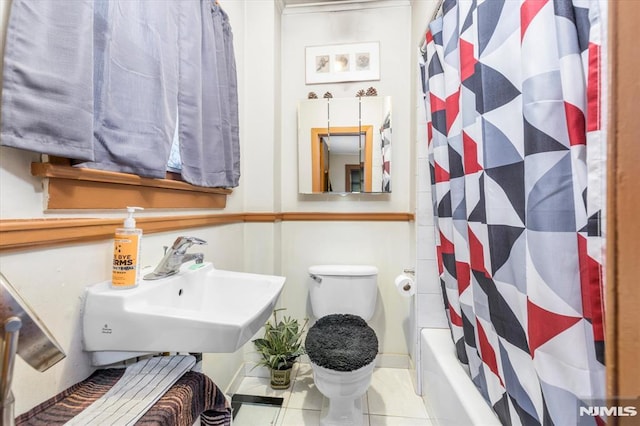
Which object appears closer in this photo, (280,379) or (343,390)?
(343,390)

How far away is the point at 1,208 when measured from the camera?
55cm

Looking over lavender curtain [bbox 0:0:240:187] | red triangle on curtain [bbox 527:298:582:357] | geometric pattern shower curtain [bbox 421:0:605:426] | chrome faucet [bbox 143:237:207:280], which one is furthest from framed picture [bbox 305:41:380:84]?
red triangle on curtain [bbox 527:298:582:357]

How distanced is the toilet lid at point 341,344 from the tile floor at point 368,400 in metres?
0.39

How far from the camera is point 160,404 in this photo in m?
0.60

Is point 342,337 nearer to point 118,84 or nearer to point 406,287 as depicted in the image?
point 406,287

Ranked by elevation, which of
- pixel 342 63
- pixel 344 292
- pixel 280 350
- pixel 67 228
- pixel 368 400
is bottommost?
pixel 368 400

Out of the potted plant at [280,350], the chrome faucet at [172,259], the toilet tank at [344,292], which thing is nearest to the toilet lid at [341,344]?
the toilet tank at [344,292]

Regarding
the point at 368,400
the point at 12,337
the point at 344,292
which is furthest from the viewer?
the point at 344,292

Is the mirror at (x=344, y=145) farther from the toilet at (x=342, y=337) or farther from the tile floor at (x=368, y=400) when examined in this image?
the tile floor at (x=368, y=400)

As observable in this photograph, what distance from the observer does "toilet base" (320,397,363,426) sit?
136 centimetres

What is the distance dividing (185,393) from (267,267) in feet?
3.63

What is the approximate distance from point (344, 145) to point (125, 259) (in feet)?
4.59

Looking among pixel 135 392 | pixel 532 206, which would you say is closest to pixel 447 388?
pixel 532 206

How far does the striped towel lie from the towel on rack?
0.01m
